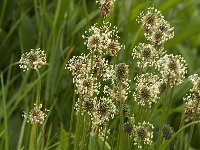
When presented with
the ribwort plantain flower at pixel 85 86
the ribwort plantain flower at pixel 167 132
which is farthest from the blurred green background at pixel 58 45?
the ribwort plantain flower at pixel 85 86

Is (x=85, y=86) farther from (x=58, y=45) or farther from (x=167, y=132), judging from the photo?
(x=58, y=45)

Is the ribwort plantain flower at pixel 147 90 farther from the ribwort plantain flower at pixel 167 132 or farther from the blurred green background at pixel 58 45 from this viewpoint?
the blurred green background at pixel 58 45

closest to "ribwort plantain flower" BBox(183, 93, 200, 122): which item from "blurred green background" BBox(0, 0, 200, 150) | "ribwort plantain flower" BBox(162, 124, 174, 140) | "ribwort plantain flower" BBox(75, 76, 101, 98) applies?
"ribwort plantain flower" BBox(162, 124, 174, 140)

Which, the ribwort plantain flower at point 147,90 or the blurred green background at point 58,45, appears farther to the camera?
the blurred green background at point 58,45

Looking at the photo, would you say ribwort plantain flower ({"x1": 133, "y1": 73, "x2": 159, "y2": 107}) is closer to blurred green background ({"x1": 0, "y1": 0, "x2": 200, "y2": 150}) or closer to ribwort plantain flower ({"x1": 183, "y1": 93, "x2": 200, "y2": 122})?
ribwort plantain flower ({"x1": 183, "y1": 93, "x2": 200, "y2": 122})

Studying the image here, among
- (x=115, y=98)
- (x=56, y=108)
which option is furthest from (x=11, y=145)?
(x=115, y=98)

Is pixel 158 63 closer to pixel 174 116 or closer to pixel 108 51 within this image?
pixel 108 51

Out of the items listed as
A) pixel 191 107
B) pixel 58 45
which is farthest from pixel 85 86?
pixel 58 45

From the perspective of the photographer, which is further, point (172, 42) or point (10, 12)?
point (10, 12)
